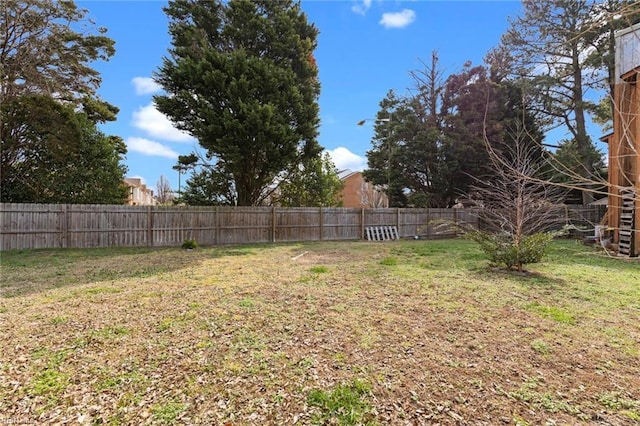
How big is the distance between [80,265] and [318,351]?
6.59 metres

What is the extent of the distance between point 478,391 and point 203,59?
1279cm

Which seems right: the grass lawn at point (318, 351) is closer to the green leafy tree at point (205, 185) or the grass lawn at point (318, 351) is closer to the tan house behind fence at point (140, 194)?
the green leafy tree at point (205, 185)

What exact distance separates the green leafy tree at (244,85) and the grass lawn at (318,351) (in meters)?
7.61

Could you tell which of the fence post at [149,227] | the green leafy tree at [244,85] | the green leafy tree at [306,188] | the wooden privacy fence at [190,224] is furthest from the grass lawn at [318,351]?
the green leafy tree at [306,188]

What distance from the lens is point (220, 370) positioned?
8.52ft

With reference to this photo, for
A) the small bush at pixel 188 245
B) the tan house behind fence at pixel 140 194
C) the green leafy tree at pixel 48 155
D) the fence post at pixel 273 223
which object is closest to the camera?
the green leafy tree at pixel 48 155

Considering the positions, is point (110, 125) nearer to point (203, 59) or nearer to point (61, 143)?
point (61, 143)

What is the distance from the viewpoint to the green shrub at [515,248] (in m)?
6.14

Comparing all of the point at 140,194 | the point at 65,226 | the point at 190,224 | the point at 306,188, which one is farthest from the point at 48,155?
the point at 140,194

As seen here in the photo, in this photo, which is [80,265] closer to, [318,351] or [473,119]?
[318,351]

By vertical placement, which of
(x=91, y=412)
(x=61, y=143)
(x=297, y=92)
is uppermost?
(x=297, y=92)

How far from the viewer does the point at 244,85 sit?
11844 mm

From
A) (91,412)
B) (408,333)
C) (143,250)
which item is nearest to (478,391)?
(408,333)

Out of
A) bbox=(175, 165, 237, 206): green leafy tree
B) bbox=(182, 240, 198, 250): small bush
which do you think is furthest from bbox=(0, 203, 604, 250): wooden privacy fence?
bbox=(175, 165, 237, 206): green leafy tree
